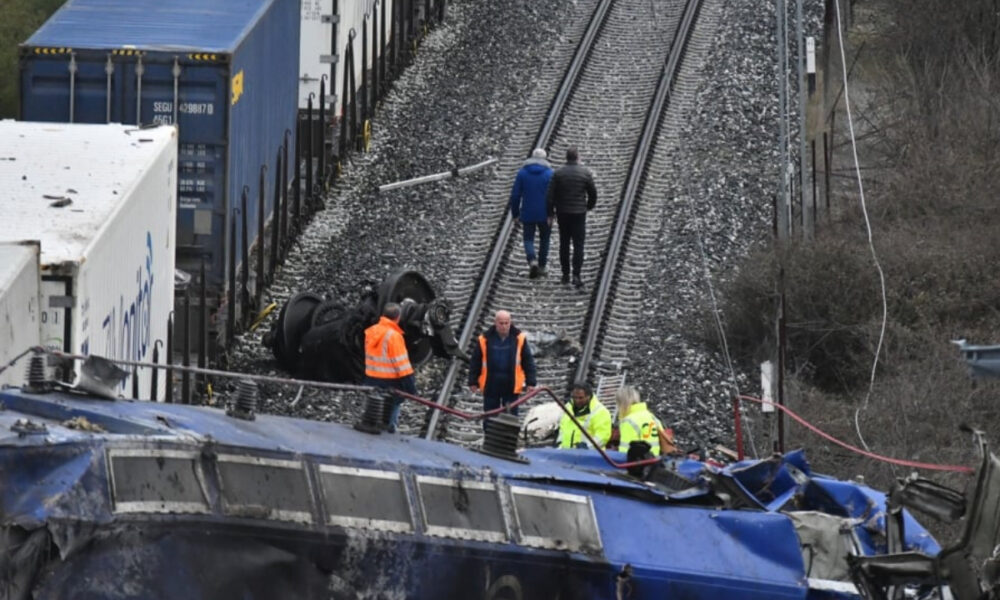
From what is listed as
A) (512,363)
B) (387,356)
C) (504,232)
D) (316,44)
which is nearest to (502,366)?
(512,363)

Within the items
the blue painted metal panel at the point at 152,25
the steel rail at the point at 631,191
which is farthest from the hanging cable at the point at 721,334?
the blue painted metal panel at the point at 152,25

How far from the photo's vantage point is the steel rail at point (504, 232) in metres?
18.4

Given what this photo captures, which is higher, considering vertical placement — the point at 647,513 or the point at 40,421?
the point at 40,421

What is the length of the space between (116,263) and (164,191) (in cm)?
250

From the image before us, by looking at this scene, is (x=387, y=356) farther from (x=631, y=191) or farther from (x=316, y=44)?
(x=316, y=44)

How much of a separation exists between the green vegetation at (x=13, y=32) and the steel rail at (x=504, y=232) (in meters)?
8.15

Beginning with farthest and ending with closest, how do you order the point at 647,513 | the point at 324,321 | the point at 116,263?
1. the point at 324,321
2. the point at 116,263
3. the point at 647,513

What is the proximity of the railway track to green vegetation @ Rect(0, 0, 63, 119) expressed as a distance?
315 inches

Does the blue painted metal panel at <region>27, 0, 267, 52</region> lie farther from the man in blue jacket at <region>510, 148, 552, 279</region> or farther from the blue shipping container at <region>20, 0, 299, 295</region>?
the man in blue jacket at <region>510, 148, 552, 279</region>

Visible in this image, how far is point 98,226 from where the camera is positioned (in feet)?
44.2

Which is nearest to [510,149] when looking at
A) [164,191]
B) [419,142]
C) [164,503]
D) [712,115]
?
[419,142]

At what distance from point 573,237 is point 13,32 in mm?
12354

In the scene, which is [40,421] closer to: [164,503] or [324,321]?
[164,503]

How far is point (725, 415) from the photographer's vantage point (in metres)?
17.8
